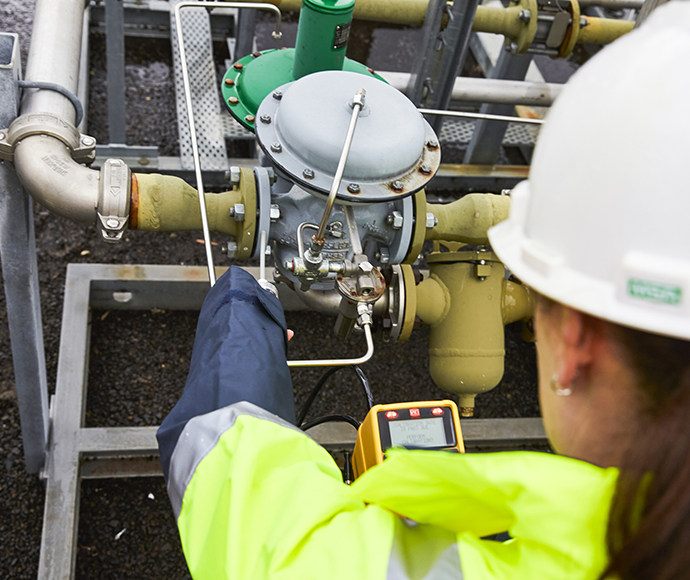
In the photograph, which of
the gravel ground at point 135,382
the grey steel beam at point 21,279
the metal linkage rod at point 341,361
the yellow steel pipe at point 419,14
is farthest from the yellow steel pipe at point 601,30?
the grey steel beam at point 21,279

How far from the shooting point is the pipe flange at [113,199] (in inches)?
44.3

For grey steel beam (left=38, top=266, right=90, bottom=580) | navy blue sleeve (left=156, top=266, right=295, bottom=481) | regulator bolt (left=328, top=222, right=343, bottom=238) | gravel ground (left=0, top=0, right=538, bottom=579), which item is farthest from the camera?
gravel ground (left=0, top=0, right=538, bottom=579)

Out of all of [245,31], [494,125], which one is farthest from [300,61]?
[494,125]

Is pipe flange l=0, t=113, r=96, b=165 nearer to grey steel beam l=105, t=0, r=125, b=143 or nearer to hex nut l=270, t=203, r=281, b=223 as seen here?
hex nut l=270, t=203, r=281, b=223

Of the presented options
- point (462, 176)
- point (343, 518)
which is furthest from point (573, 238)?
point (462, 176)

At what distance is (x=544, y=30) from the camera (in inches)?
74.5

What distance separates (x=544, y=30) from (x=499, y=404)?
45.2 inches

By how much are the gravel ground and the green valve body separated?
1.00 m

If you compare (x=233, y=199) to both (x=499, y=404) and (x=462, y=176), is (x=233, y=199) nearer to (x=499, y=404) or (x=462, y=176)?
(x=499, y=404)

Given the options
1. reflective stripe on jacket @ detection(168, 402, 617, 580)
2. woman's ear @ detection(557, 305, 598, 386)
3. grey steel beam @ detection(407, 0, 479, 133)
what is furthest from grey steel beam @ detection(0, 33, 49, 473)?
grey steel beam @ detection(407, 0, 479, 133)

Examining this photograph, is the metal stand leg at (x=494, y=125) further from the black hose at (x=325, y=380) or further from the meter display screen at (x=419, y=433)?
the meter display screen at (x=419, y=433)

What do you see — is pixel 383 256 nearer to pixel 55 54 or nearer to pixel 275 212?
pixel 275 212

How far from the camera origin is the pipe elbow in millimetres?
1036

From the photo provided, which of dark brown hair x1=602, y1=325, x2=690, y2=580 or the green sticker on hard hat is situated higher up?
the green sticker on hard hat
